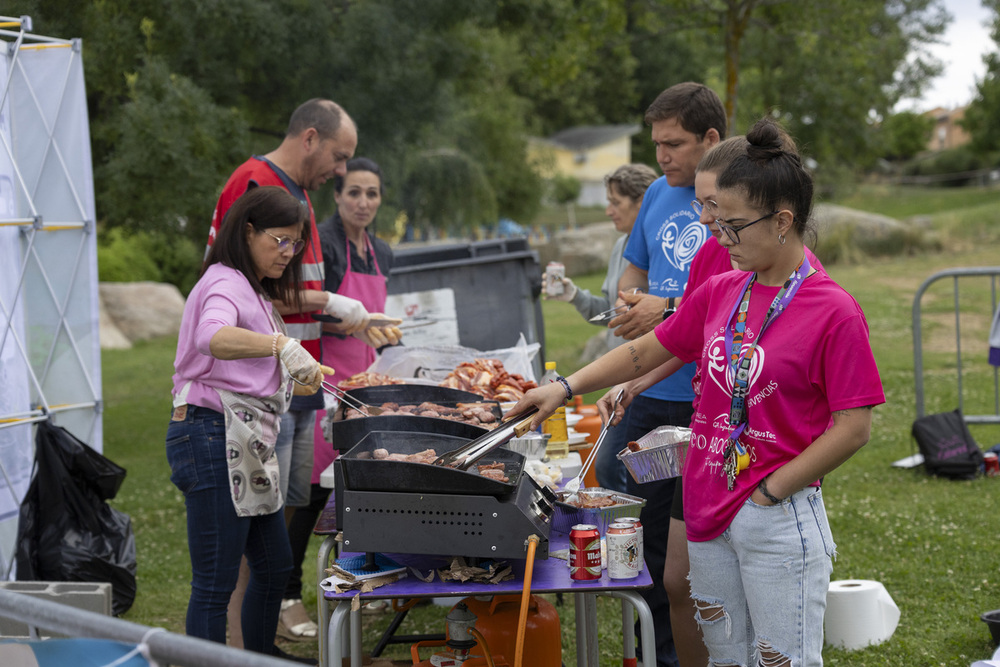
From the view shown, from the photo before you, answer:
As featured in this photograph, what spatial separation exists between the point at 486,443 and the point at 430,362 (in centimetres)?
187

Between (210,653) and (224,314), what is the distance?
1919 mm

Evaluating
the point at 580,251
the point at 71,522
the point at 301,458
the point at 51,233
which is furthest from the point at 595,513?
the point at 580,251

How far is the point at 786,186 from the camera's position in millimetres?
2229

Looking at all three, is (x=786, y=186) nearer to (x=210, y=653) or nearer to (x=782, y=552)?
(x=782, y=552)

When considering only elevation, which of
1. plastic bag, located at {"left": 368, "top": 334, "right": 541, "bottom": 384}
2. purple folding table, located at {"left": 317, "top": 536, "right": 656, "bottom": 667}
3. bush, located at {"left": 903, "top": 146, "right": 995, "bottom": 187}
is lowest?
purple folding table, located at {"left": 317, "top": 536, "right": 656, "bottom": 667}

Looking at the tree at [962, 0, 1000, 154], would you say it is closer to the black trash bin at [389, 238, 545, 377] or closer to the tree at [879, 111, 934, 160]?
the tree at [879, 111, 934, 160]

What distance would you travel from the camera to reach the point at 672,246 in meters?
3.47

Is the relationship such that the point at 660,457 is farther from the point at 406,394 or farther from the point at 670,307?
the point at 406,394

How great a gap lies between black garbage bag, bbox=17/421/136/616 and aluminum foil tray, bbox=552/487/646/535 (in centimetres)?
299

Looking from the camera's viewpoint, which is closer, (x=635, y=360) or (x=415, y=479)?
(x=415, y=479)

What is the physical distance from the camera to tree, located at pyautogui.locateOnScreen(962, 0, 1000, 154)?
116ft

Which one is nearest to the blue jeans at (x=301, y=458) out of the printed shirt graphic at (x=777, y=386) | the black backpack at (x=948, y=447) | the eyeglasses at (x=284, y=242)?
the eyeglasses at (x=284, y=242)

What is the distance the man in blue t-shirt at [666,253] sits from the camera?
3348 millimetres

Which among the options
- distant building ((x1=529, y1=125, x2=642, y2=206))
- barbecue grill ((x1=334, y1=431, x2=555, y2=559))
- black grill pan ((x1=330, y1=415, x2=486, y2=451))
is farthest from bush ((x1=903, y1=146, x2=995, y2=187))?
barbecue grill ((x1=334, y1=431, x2=555, y2=559))
